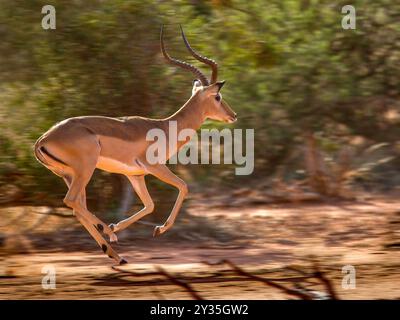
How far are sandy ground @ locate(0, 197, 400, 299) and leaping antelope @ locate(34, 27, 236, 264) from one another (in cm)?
62

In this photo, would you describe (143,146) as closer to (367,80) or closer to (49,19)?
(49,19)

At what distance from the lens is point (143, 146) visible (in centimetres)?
791

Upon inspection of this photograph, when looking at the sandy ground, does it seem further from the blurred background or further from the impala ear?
the impala ear

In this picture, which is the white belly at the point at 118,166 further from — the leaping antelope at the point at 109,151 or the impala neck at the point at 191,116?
the impala neck at the point at 191,116

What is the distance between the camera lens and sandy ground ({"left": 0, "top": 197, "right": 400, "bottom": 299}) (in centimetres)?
757

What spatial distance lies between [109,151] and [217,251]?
2.62 meters

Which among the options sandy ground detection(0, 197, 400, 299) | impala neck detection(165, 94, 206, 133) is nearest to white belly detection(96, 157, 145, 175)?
impala neck detection(165, 94, 206, 133)

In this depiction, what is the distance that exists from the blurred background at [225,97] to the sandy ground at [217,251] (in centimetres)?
5

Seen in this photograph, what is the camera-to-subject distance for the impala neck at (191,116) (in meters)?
8.26

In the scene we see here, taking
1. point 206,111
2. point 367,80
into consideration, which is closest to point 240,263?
point 206,111

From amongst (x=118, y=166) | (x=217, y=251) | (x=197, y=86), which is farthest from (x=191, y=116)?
(x=217, y=251)

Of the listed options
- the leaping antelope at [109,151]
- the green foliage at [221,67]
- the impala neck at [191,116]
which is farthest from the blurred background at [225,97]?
the impala neck at [191,116]

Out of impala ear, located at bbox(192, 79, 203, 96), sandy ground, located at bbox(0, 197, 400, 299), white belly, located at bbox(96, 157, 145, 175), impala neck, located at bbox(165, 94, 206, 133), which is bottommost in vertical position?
sandy ground, located at bbox(0, 197, 400, 299)

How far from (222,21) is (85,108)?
8.01ft
